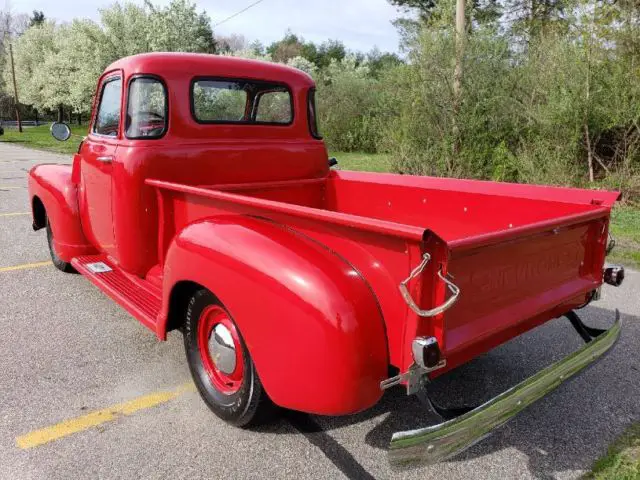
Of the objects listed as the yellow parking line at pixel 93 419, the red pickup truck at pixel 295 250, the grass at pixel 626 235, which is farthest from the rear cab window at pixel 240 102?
the grass at pixel 626 235

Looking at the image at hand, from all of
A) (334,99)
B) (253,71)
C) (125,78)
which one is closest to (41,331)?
(125,78)

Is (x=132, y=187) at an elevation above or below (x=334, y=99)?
below

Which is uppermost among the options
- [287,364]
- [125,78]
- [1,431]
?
[125,78]

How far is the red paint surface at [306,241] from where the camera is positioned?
1.95m

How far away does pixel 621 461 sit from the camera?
7.79 ft

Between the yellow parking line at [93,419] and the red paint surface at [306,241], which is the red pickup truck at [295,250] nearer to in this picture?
the red paint surface at [306,241]

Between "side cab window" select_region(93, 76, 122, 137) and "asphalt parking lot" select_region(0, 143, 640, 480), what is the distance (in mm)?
1452

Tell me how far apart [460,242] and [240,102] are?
8.50 feet

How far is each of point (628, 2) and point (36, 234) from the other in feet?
32.6

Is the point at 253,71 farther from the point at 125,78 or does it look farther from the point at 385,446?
the point at 385,446

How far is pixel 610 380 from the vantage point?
3.18m

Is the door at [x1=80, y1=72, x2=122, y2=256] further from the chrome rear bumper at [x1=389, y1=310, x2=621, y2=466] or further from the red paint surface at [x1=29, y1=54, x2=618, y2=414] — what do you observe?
the chrome rear bumper at [x1=389, y1=310, x2=621, y2=466]

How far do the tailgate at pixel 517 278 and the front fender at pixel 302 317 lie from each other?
298 mm

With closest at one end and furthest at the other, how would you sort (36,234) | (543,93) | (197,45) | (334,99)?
(36,234) → (543,93) → (334,99) → (197,45)
